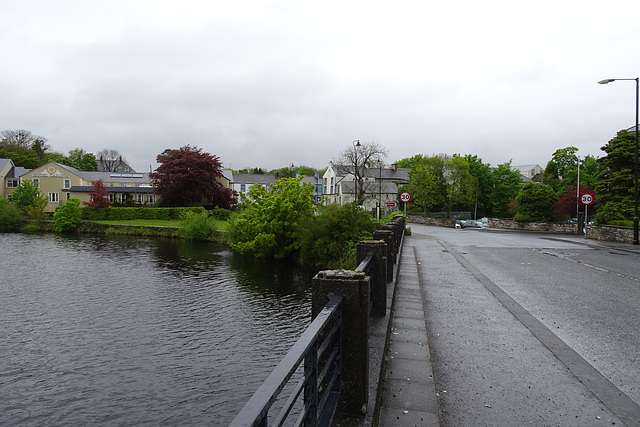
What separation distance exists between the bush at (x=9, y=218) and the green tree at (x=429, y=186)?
51.3m

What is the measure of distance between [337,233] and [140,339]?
421 inches

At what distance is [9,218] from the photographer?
164ft

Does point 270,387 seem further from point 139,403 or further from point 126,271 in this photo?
point 126,271

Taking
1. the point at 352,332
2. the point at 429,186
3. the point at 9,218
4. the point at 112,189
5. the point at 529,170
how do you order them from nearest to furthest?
the point at 352,332
the point at 9,218
the point at 429,186
the point at 112,189
the point at 529,170

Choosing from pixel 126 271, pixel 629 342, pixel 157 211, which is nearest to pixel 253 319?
pixel 629 342

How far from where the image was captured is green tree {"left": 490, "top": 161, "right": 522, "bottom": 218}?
6150 centimetres

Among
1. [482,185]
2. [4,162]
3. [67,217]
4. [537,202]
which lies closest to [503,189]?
[482,185]

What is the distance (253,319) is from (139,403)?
18.1 ft

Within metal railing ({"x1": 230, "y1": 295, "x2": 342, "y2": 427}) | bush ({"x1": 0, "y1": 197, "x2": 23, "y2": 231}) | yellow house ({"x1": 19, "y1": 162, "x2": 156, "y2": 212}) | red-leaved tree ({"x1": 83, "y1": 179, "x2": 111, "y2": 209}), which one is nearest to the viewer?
metal railing ({"x1": 230, "y1": 295, "x2": 342, "y2": 427})

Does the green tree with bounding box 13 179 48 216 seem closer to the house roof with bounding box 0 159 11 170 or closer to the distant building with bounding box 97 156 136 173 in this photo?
the house roof with bounding box 0 159 11 170

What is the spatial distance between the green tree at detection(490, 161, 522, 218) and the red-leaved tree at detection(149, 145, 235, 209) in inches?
1593

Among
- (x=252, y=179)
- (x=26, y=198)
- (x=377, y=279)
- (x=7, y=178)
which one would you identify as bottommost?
(x=377, y=279)

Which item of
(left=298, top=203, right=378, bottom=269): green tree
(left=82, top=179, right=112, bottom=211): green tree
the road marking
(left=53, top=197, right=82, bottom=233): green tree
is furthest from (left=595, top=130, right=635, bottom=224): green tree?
(left=82, top=179, right=112, bottom=211): green tree

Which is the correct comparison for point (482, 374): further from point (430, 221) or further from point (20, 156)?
point (20, 156)
